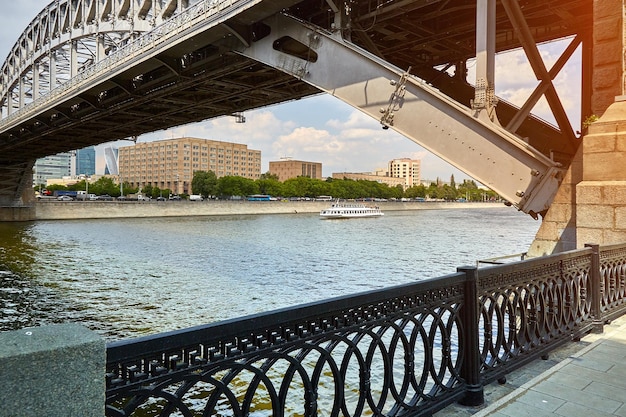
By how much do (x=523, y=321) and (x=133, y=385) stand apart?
395 cm

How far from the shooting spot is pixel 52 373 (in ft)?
5.74

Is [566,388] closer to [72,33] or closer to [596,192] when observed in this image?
[596,192]

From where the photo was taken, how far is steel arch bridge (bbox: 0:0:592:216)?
895cm

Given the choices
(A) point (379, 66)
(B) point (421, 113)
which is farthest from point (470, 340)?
(A) point (379, 66)

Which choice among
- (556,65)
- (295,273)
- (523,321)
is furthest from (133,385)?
(295,273)

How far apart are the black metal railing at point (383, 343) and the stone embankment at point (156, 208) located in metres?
55.0

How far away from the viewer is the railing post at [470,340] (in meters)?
3.85

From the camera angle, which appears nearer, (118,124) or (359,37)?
(359,37)

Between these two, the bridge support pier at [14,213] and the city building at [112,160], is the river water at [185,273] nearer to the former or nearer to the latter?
the bridge support pier at [14,213]

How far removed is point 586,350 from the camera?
5078mm

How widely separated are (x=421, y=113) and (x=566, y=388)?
6861 mm

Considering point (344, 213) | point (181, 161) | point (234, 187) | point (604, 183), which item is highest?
point (181, 161)

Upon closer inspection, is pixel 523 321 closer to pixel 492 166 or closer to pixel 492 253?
pixel 492 166

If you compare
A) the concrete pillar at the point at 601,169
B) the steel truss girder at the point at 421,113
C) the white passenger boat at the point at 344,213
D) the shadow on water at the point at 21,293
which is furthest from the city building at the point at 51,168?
the concrete pillar at the point at 601,169
